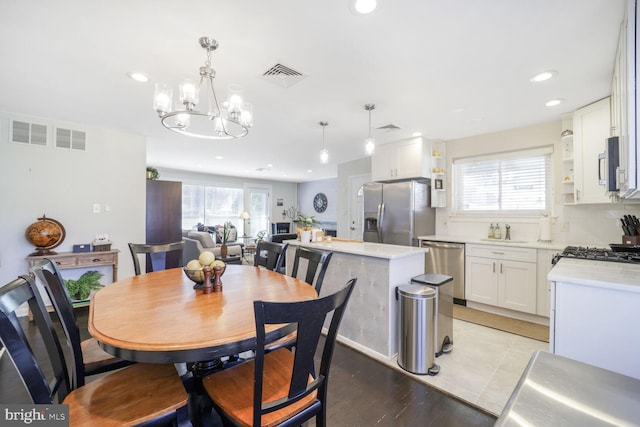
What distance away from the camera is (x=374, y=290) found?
250 cm

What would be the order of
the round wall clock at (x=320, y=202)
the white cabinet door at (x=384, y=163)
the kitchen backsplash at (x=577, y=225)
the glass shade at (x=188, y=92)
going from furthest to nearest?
the round wall clock at (x=320, y=202) → the white cabinet door at (x=384, y=163) → the kitchen backsplash at (x=577, y=225) → the glass shade at (x=188, y=92)

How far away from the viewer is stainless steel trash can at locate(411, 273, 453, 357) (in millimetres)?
2379

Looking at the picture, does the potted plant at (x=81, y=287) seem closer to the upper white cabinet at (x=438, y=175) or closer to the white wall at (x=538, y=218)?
the upper white cabinet at (x=438, y=175)

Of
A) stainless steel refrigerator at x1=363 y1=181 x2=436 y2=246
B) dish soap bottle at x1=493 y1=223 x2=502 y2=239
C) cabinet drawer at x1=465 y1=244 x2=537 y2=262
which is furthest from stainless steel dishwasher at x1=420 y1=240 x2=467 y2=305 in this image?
dish soap bottle at x1=493 y1=223 x2=502 y2=239

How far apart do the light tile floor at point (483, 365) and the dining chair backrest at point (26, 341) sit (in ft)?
7.16

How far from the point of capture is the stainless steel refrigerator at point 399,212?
166 inches

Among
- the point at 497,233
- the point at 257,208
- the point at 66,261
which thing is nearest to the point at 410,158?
the point at 497,233

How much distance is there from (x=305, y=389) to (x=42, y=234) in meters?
4.02

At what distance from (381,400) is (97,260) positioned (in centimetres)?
384

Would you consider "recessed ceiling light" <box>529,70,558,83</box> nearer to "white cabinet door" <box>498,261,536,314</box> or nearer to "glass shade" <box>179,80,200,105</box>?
"white cabinet door" <box>498,261,536,314</box>

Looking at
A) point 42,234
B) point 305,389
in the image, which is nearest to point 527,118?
point 305,389

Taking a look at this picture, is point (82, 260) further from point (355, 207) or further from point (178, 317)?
point (355, 207)

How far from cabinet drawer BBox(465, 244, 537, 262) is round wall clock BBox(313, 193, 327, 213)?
6395mm

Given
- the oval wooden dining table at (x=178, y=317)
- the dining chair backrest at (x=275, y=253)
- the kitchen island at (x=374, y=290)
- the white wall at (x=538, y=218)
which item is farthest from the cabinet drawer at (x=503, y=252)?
the oval wooden dining table at (x=178, y=317)
